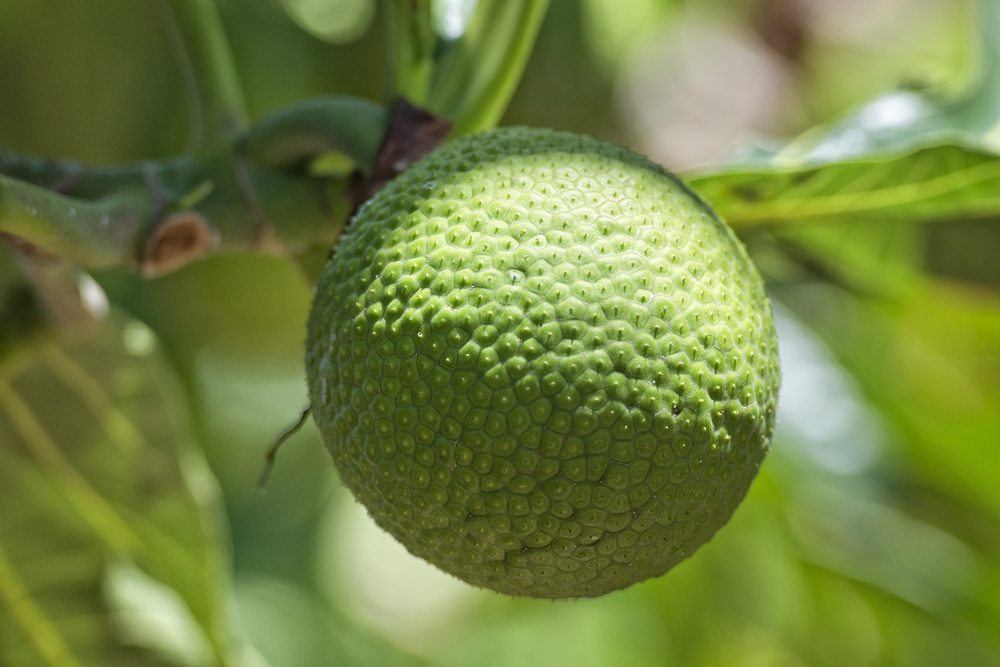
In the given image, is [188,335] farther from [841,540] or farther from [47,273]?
[841,540]

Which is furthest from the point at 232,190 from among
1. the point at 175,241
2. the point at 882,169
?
the point at 882,169

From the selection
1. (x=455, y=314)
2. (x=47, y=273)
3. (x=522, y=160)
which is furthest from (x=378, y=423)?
(x=47, y=273)

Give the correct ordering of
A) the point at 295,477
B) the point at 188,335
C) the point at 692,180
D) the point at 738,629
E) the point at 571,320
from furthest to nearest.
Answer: the point at 295,477 → the point at 738,629 → the point at 188,335 → the point at 692,180 → the point at 571,320

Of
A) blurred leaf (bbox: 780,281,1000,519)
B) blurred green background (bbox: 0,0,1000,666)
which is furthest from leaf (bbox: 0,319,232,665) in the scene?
blurred leaf (bbox: 780,281,1000,519)

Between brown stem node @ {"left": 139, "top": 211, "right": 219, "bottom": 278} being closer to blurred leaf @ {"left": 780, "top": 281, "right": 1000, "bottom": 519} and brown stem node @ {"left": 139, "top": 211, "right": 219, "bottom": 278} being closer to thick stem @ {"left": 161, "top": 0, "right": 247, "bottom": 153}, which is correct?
thick stem @ {"left": 161, "top": 0, "right": 247, "bottom": 153}

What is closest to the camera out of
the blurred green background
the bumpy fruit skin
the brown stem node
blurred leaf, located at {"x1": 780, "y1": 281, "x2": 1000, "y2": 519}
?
the bumpy fruit skin

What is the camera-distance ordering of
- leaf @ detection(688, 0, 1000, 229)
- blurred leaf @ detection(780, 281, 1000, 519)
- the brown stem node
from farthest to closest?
blurred leaf @ detection(780, 281, 1000, 519) → leaf @ detection(688, 0, 1000, 229) → the brown stem node

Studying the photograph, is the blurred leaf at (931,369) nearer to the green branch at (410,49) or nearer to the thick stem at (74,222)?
the green branch at (410,49)

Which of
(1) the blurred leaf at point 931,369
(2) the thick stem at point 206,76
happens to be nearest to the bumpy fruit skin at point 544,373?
(2) the thick stem at point 206,76
